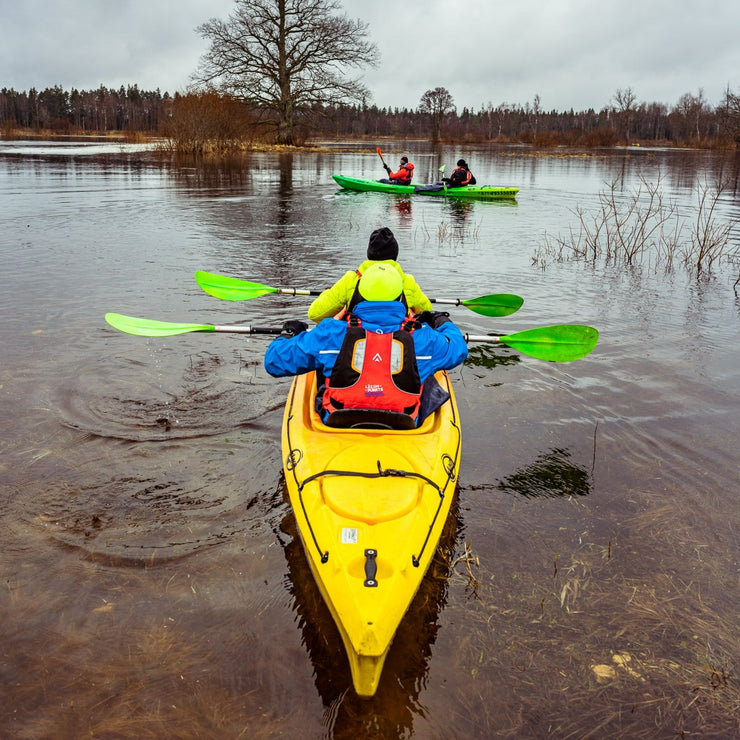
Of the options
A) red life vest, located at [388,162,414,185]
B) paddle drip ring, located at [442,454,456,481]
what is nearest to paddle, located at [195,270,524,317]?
paddle drip ring, located at [442,454,456,481]

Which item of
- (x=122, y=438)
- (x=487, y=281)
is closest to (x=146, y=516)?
(x=122, y=438)

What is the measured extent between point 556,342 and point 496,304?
75.2 inches

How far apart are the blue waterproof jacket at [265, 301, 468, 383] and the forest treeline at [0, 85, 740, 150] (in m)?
34.9

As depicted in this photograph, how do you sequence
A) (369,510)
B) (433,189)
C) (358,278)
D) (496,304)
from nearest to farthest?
(369,510) → (358,278) → (496,304) → (433,189)

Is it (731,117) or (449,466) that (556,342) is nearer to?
(449,466)

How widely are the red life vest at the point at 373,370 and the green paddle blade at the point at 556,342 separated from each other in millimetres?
2052

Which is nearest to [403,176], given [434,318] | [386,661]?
[434,318]

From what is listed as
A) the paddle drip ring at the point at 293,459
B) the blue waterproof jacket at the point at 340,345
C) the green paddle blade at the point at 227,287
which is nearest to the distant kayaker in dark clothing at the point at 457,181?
the green paddle blade at the point at 227,287

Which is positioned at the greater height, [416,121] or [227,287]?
[416,121]

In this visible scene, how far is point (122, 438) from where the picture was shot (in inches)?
185

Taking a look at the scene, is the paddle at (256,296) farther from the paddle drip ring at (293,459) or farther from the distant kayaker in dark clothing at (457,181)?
the distant kayaker in dark clothing at (457,181)

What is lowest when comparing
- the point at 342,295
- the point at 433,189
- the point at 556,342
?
the point at 556,342

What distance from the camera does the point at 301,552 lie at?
11.5 ft

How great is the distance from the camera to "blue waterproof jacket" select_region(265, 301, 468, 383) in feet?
12.0
